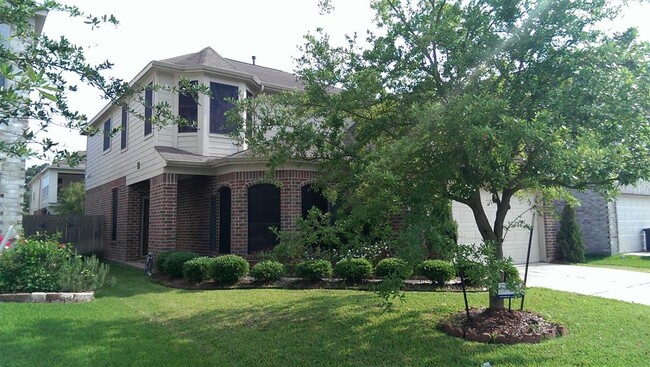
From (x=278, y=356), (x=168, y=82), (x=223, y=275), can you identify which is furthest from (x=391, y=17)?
(x=168, y=82)

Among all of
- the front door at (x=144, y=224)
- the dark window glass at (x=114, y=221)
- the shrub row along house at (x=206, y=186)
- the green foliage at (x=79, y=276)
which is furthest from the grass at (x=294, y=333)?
the dark window glass at (x=114, y=221)

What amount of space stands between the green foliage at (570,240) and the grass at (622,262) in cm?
40

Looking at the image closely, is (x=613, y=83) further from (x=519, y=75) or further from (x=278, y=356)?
(x=278, y=356)

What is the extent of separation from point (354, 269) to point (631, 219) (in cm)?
1387

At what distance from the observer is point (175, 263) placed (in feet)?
37.1

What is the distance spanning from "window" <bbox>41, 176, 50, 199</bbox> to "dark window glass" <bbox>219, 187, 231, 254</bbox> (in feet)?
87.8

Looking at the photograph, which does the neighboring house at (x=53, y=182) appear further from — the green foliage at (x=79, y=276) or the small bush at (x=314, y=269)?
the small bush at (x=314, y=269)

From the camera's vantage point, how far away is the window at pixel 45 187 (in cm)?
3384

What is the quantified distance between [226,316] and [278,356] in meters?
2.36

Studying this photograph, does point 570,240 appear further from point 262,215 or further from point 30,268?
point 30,268

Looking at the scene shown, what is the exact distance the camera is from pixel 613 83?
548cm

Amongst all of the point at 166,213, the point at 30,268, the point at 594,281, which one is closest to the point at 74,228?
the point at 166,213

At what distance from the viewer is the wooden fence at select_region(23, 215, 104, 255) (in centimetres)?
1681

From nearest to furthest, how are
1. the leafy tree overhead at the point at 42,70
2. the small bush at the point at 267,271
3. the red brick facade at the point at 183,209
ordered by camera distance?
the leafy tree overhead at the point at 42,70, the small bush at the point at 267,271, the red brick facade at the point at 183,209
